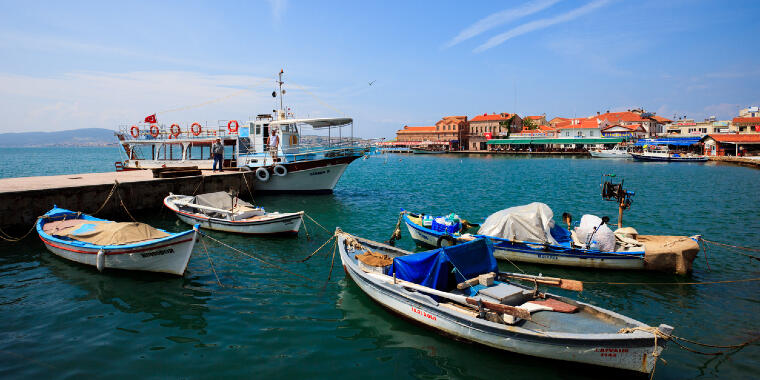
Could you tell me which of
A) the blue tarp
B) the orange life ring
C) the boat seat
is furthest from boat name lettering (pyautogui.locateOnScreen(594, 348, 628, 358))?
the orange life ring

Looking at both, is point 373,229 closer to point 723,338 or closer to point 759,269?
point 723,338

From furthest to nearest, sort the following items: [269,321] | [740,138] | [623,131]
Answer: [623,131], [740,138], [269,321]

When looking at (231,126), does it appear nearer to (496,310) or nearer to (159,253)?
(159,253)

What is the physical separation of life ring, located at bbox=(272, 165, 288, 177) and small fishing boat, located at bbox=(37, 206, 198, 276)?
54.5 feet

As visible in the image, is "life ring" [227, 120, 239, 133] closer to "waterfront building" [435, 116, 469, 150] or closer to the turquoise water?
the turquoise water

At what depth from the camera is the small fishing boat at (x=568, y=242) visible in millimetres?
13336

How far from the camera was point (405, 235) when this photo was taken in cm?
1922

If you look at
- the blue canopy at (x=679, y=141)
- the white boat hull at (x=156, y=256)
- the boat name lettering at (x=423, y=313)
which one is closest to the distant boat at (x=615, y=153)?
the blue canopy at (x=679, y=141)

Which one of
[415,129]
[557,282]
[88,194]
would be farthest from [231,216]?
[415,129]

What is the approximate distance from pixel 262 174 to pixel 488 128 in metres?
124

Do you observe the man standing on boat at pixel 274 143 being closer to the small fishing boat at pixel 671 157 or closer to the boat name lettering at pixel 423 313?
the boat name lettering at pixel 423 313

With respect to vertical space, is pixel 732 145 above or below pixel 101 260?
above

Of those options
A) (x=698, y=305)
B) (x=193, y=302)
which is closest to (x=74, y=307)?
(x=193, y=302)

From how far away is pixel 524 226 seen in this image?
592 inches
